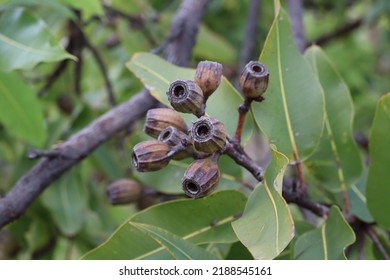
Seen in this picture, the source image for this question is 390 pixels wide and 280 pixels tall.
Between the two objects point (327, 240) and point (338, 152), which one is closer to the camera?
point (327, 240)

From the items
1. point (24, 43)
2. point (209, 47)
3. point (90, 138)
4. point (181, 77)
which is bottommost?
point (90, 138)

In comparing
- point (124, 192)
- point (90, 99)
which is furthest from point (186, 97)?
point (90, 99)

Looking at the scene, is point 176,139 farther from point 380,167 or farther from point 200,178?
point 380,167

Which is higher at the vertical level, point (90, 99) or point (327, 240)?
point (90, 99)

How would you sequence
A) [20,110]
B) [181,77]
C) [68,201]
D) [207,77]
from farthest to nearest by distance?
[68,201]
[20,110]
[181,77]
[207,77]

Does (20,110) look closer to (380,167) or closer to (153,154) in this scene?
(153,154)

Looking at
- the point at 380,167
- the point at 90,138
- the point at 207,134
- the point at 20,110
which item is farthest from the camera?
the point at 20,110

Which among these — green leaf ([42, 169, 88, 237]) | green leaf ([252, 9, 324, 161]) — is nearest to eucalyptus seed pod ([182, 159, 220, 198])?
green leaf ([252, 9, 324, 161])

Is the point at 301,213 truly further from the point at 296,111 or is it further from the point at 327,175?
the point at 296,111
